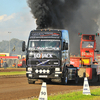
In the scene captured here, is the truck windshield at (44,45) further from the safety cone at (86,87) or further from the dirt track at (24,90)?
the safety cone at (86,87)

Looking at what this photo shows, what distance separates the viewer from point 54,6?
1519 inches

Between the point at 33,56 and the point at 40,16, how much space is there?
18709 millimetres

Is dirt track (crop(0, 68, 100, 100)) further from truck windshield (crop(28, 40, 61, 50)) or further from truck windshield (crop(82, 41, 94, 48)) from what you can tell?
truck windshield (crop(82, 41, 94, 48))

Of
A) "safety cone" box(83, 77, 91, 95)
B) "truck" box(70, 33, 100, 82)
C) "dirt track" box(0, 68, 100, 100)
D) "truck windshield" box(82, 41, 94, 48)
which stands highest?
"truck windshield" box(82, 41, 94, 48)

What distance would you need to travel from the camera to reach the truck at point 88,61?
21.8 m

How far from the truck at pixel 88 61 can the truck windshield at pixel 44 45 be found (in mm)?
5277

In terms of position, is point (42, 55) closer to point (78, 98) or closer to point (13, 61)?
point (78, 98)

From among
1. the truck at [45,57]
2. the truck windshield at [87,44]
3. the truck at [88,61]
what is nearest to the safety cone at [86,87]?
the truck at [45,57]

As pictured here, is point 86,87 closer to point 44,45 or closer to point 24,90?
point 24,90

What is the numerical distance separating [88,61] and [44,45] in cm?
824

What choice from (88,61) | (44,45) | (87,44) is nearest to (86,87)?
(44,45)

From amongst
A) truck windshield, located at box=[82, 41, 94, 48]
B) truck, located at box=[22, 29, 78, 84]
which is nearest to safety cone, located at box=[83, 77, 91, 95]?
truck, located at box=[22, 29, 78, 84]

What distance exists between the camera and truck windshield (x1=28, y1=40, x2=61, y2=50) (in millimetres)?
17078

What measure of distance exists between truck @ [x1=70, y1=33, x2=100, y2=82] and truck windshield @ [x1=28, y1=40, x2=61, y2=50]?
528 centimetres
